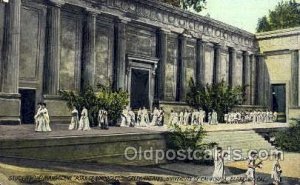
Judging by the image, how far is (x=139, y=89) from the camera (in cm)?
2164

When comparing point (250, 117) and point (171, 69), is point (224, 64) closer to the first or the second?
point (250, 117)

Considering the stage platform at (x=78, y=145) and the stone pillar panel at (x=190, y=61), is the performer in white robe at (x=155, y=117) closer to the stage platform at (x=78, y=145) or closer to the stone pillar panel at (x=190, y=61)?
the stone pillar panel at (x=190, y=61)

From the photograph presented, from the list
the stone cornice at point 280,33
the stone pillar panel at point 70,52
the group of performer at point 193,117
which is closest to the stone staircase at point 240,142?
the group of performer at point 193,117

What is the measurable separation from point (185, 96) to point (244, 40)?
8988 mm

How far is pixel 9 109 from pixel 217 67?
1628 cm

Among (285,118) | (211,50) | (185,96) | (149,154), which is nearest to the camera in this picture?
(149,154)

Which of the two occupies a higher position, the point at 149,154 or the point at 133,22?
the point at 133,22

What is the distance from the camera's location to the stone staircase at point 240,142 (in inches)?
612

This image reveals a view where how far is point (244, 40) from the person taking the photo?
29.8m

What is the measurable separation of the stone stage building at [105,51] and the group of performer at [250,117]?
2.87 meters

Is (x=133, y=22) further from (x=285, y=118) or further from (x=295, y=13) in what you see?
(x=295, y=13)

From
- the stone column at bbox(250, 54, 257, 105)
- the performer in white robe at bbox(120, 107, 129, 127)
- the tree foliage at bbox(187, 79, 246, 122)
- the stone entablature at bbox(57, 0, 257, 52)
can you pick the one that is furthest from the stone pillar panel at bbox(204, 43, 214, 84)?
the performer in white robe at bbox(120, 107, 129, 127)

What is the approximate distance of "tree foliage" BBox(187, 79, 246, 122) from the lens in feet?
77.5

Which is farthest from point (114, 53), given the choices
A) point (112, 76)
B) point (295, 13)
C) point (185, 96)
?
point (295, 13)
